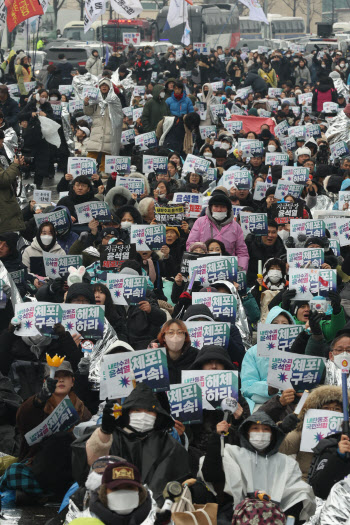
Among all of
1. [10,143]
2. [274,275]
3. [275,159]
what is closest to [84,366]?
[274,275]

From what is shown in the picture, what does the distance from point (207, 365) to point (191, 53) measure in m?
29.2

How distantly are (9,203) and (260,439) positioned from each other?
7.04 m

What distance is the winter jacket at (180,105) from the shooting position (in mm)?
20125

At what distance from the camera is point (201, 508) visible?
20.6 feet

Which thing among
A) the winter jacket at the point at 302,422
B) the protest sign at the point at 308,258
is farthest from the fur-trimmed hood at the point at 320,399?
the protest sign at the point at 308,258

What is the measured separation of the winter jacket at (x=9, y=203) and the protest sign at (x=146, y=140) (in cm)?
585


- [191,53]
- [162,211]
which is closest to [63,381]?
[162,211]

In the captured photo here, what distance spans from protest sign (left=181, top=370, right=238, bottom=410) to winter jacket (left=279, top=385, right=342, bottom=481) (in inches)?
17.7

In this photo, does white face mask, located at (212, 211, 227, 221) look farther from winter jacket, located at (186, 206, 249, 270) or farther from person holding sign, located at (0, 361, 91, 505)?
person holding sign, located at (0, 361, 91, 505)

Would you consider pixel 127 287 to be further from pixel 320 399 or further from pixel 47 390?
pixel 320 399

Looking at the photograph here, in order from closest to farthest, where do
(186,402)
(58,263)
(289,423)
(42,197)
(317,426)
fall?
(289,423) < (317,426) < (186,402) < (58,263) < (42,197)

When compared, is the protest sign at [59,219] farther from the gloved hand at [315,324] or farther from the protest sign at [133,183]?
the gloved hand at [315,324]

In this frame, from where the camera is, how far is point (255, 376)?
891cm

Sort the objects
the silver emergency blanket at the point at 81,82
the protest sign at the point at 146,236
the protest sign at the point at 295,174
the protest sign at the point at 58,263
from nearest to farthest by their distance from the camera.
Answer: the protest sign at the point at 58,263 < the protest sign at the point at 146,236 < the protest sign at the point at 295,174 < the silver emergency blanket at the point at 81,82
